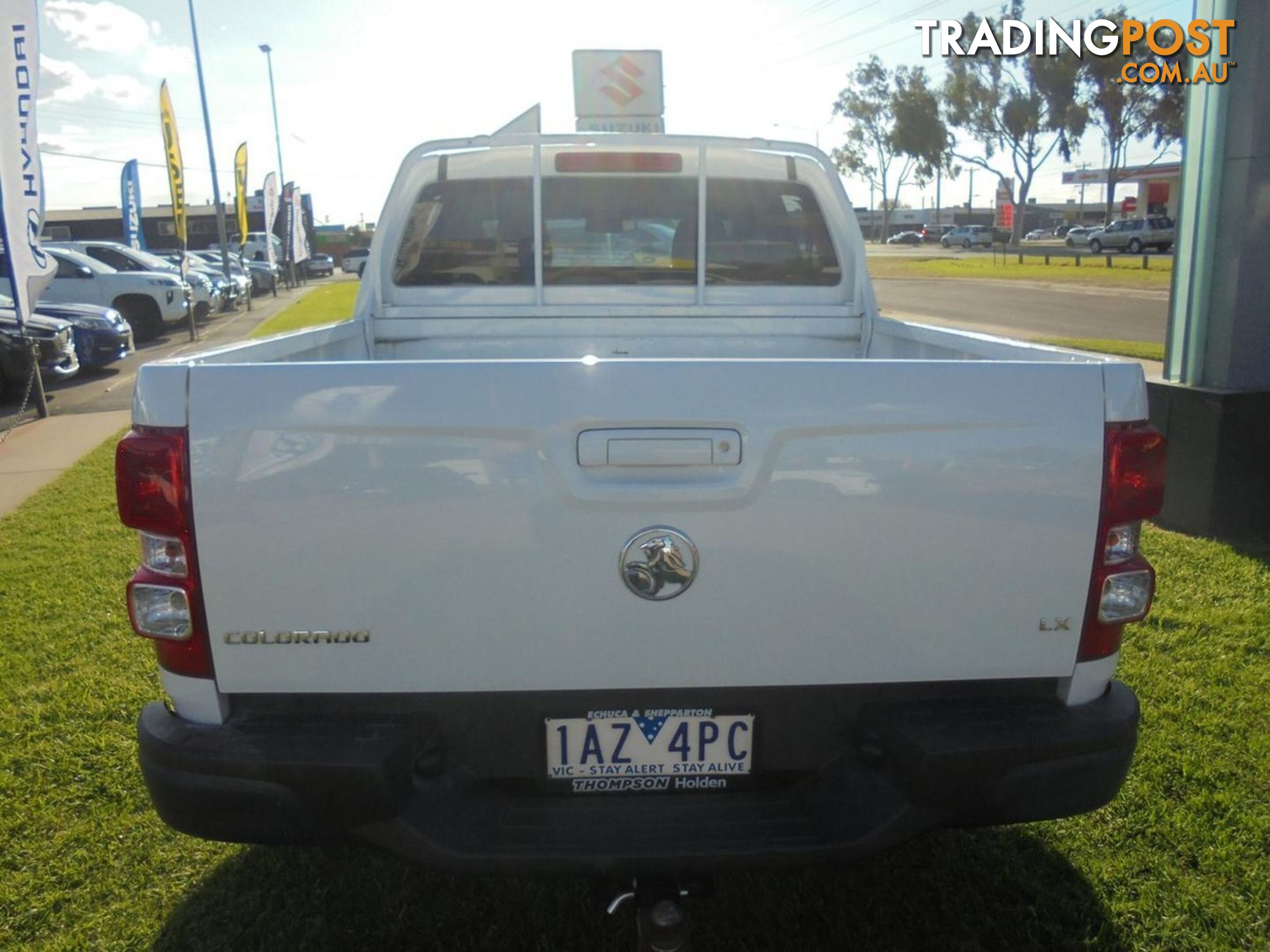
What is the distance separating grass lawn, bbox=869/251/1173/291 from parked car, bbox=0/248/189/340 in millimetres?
17002

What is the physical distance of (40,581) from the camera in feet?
18.0

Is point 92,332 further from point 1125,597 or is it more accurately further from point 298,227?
point 298,227

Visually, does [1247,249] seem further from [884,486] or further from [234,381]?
[234,381]

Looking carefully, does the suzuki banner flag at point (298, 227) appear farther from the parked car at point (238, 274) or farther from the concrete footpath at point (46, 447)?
the concrete footpath at point (46, 447)

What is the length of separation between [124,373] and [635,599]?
48.6 feet

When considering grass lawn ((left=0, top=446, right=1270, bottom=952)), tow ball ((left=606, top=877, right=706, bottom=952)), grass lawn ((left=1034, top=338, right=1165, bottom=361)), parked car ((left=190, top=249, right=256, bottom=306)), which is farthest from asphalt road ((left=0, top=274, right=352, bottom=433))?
grass lawn ((left=1034, top=338, right=1165, bottom=361))

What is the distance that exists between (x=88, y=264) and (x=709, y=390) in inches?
749

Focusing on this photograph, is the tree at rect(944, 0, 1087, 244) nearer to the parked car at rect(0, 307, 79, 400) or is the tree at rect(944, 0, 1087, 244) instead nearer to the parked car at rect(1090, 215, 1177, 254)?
the parked car at rect(1090, 215, 1177, 254)

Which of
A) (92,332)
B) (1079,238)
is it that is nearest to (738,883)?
(92,332)

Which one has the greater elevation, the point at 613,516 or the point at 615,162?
the point at 615,162

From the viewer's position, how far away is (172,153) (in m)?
17.8

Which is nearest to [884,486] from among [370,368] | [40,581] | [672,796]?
[672,796]

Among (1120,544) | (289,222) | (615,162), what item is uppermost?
(289,222)

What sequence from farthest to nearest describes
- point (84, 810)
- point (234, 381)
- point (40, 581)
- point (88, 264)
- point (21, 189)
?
point (88, 264) < point (21, 189) < point (40, 581) < point (84, 810) < point (234, 381)
